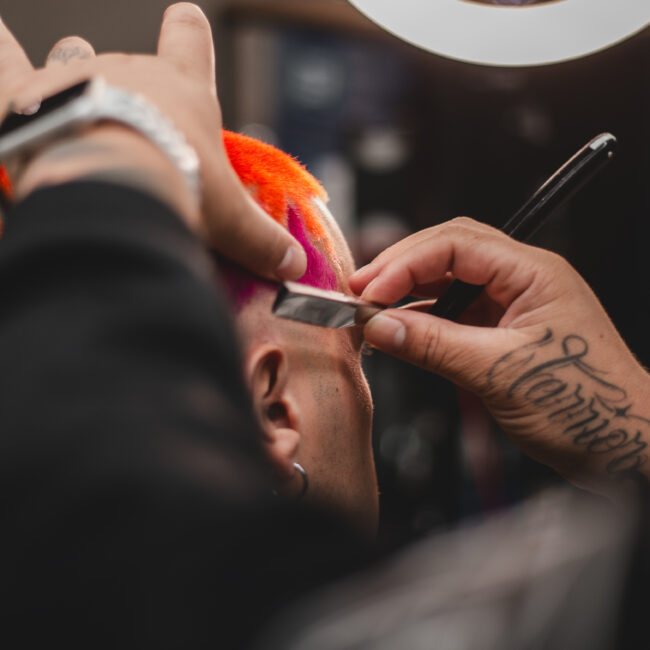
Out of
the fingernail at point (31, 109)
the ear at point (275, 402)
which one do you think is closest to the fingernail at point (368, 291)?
the ear at point (275, 402)

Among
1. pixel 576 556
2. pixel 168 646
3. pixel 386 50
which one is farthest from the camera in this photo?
pixel 386 50

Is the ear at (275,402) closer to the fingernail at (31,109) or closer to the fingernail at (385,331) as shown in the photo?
the fingernail at (385,331)

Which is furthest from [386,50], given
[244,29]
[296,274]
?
[296,274]

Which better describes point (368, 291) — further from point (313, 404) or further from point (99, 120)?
point (99, 120)

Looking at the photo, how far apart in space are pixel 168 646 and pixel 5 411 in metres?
0.11

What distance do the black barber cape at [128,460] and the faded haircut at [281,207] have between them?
0.36 meters

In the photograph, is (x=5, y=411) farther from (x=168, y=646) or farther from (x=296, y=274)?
(x=296, y=274)

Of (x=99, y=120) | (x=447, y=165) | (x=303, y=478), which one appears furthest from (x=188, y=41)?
(x=447, y=165)

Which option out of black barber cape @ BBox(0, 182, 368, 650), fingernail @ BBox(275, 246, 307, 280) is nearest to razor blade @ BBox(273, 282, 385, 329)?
fingernail @ BBox(275, 246, 307, 280)

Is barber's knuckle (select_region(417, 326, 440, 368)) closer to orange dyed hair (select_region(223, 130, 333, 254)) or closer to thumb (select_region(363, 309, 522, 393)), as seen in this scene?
thumb (select_region(363, 309, 522, 393))

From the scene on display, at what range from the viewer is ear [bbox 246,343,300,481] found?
652mm

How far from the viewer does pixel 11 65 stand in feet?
1.83

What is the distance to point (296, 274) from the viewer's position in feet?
1.92

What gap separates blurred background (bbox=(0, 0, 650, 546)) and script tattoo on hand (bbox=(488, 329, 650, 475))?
151 cm
